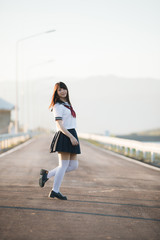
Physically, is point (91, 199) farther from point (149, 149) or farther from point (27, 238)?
point (149, 149)

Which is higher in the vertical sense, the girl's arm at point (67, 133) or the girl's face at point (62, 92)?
the girl's face at point (62, 92)

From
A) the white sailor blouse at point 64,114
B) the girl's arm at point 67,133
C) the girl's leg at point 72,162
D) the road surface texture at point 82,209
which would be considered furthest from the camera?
the girl's leg at point 72,162

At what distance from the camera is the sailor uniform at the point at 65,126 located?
22.6 ft

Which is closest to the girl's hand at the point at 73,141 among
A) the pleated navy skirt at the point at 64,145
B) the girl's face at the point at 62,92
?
the pleated navy skirt at the point at 64,145

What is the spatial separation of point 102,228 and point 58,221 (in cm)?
64

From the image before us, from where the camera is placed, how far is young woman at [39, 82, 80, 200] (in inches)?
271

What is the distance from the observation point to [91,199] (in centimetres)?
711

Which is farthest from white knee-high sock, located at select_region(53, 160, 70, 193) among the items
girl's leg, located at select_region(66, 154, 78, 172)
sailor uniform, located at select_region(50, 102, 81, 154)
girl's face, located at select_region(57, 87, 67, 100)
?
girl's face, located at select_region(57, 87, 67, 100)

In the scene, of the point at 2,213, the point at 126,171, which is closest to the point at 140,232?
the point at 2,213

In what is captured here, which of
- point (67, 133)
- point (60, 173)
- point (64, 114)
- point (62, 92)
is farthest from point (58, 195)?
point (62, 92)

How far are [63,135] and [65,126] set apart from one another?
16 cm

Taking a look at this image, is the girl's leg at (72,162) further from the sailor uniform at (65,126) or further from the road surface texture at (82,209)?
the road surface texture at (82,209)

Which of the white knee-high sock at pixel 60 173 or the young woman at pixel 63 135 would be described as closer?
the young woman at pixel 63 135

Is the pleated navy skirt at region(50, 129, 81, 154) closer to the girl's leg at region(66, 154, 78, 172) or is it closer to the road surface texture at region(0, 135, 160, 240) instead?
the girl's leg at region(66, 154, 78, 172)
